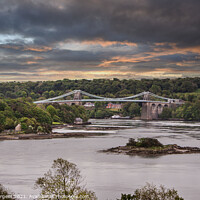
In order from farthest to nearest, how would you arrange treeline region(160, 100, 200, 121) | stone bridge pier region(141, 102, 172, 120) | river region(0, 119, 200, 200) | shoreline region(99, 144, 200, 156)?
1. stone bridge pier region(141, 102, 172, 120)
2. treeline region(160, 100, 200, 121)
3. shoreline region(99, 144, 200, 156)
4. river region(0, 119, 200, 200)

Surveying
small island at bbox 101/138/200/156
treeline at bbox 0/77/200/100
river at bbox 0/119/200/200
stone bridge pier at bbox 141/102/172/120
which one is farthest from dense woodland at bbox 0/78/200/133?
river at bbox 0/119/200/200

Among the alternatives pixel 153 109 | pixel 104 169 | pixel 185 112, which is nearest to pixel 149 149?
pixel 104 169

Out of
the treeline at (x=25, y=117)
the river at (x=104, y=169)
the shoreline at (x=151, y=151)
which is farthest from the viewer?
the treeline at (x=25, y=117)

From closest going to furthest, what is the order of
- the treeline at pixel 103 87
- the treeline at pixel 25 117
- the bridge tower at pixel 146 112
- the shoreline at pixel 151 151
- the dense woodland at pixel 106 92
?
the shoreline at pixel 151 151 → the treeline at pixel 25 117 → the dense woodland at pixel 106 92 → the bridge tower at pixel 146 112 → the treeline at pixel 103 87

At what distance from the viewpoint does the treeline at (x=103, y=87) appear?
14212cm

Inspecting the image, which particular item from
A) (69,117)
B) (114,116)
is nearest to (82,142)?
(69,117)

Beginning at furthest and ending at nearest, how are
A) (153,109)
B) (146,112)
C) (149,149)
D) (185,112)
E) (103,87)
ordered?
(103,87)
(153,109)
(146,112)
(185,112)
(149,149)

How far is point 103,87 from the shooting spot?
147250mm

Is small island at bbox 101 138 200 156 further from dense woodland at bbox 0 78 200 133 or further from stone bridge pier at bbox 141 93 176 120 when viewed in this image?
stone bridge pier at bbox 141 93 176 120

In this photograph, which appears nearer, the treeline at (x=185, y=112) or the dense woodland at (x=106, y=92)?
the dense woodland at (x=106, y=92)

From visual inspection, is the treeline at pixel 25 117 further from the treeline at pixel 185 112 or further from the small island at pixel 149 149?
the treeline at pixel 185 112

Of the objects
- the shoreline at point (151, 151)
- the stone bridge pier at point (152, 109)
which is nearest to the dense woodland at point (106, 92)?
the stone bridge pier at point (152, 109)

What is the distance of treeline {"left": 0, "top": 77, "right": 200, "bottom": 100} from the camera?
142125 mm

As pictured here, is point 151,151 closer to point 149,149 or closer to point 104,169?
point 149,149
